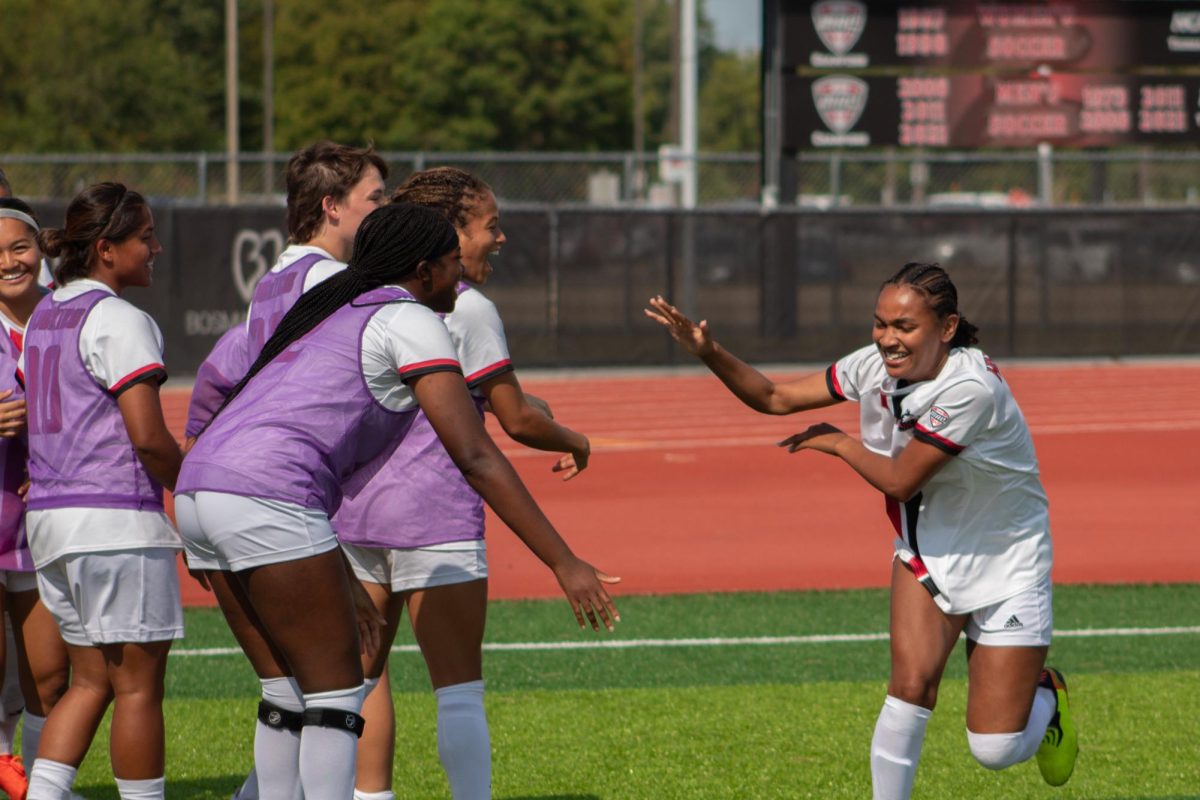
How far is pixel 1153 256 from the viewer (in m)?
22.4

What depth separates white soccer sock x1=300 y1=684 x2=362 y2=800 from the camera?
152 inches

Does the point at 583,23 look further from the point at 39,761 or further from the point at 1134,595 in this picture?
the point at 39,761

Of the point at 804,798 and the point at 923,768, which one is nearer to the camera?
the point at 804,798

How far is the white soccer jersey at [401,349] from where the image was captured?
3727mm

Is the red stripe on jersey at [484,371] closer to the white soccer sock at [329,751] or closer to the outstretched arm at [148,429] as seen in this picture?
the outstretched arm at [148,429]

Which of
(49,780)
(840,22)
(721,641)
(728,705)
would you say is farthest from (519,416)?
(840,22)

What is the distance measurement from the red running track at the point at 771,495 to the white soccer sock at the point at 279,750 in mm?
5199

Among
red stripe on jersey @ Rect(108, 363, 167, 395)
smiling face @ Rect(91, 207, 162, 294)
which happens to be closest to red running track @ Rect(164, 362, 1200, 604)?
smiling face @ Rect(91, 207, 162, 294)

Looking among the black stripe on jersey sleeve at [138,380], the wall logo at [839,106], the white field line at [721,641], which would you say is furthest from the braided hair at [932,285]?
the wall logo at [839,106]

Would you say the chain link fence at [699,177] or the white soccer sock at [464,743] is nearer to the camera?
the white soccer sock at [464,743]

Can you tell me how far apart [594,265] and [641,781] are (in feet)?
51.5

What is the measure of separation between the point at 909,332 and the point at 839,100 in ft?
56.3

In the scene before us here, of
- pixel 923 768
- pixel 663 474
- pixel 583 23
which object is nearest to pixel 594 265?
pixel 663 474

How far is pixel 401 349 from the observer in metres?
3.73
